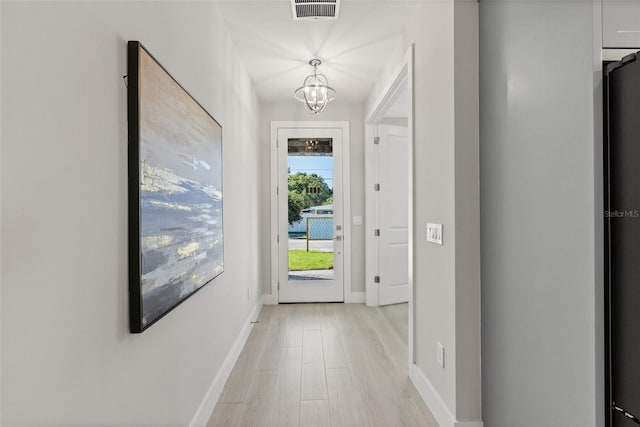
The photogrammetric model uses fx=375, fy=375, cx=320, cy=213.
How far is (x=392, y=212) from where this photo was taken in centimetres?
472

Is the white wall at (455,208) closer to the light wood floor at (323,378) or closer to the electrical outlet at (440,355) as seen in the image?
the electrical outlet at (440,355)

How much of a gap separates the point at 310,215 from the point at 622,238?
12.5 ft

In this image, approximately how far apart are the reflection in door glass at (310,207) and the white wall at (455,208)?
2.65 meters

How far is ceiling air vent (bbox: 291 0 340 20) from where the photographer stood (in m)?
2.46

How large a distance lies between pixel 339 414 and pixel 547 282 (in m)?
1.39

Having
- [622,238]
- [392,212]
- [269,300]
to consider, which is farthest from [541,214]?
[269,300]

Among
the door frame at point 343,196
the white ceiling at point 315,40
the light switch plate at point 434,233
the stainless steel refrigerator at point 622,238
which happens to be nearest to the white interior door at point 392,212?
the door frame at point 343,196

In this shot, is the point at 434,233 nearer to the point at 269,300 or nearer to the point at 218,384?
the point at 218,384

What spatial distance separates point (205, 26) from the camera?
2262 mm

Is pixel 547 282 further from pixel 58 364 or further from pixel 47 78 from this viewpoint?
pixel 47 78

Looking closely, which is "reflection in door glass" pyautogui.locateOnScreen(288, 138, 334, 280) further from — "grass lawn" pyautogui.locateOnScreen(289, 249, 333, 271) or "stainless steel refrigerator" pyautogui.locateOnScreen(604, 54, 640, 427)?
"stainless steel refrigerator" pyautogui.locateOnScreen(604, 54, 640, 427)

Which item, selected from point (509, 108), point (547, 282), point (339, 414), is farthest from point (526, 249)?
point (339, 414)

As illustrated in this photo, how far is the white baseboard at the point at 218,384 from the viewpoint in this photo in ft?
6.55

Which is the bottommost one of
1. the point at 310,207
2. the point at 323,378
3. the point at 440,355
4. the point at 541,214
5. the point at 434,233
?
the point at 323,378
